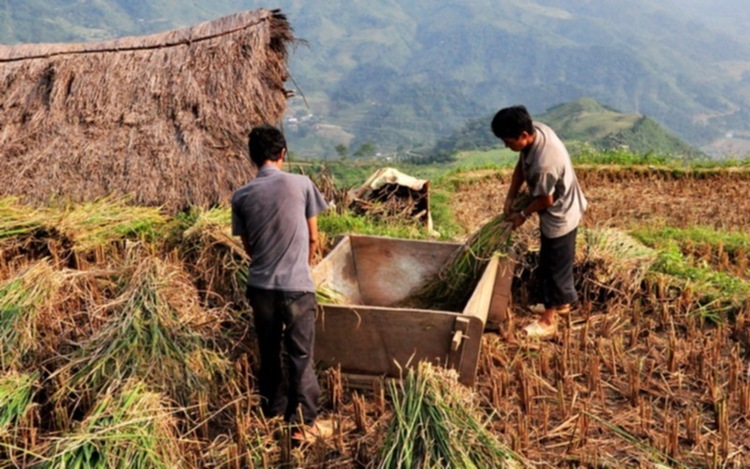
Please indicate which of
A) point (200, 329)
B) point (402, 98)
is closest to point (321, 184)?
point (200, 329)

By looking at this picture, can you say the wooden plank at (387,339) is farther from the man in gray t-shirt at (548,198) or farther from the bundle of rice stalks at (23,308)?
the bundle of rice stalks at (23,308)

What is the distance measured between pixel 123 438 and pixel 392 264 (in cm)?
230

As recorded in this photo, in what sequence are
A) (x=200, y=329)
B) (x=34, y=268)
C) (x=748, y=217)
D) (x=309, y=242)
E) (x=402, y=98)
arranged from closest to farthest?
(x=309, y=242)
(x=200, y=329)
(x=34, y=268)
(x=748, y=217)
(x=402, y=98)

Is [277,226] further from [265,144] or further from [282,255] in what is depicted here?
[265,144]

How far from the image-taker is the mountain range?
351 ft

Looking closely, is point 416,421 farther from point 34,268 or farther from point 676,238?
point 676,238

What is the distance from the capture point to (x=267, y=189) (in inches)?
122

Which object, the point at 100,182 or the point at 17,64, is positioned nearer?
the point at 100,182

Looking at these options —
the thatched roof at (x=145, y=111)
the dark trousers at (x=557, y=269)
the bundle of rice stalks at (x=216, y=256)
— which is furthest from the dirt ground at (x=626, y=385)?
the thatched roof at (x=145, y=111)

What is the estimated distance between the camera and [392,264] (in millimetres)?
4648

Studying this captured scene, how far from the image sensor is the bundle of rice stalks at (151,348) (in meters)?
3.34

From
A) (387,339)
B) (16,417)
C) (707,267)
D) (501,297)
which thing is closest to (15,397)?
(16,417)

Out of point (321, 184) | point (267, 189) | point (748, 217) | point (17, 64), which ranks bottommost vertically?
point (748, 217)

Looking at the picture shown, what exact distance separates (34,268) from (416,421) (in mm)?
2721
